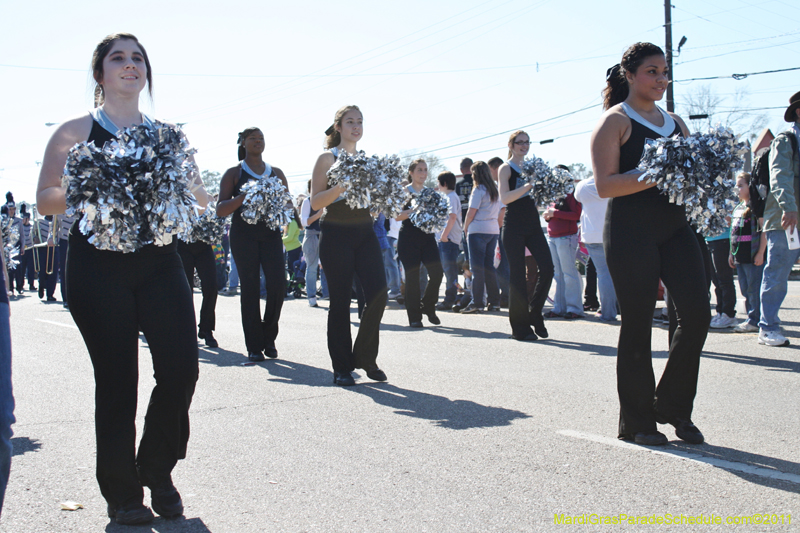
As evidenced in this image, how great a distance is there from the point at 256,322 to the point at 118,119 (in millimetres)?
4336

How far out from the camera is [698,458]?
393 centimetres

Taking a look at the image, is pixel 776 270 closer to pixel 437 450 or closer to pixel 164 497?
pixel 437 450

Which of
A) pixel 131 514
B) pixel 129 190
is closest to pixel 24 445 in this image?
pixel 131 514

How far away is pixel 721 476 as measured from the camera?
143 inches

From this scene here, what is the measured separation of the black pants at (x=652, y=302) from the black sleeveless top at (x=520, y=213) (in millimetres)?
4153

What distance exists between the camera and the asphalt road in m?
3.30

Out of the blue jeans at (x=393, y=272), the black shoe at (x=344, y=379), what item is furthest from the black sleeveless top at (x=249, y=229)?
the blue jeans at (x=393, y=272)

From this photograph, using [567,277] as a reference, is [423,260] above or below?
above

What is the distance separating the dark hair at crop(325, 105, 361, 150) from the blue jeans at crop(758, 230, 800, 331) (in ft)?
14.3

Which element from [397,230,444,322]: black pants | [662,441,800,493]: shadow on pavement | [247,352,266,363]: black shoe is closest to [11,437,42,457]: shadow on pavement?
[247,352,266,363]: black shoe

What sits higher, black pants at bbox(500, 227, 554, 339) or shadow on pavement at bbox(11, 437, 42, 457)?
black pants at bbox(500, 227, 554, 339)

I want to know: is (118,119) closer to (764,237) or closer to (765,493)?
(765,493)

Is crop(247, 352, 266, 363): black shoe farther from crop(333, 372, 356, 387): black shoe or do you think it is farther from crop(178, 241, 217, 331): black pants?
crop(333, 372, 356, 387): black shoe

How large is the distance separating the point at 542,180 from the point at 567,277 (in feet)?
7.94
